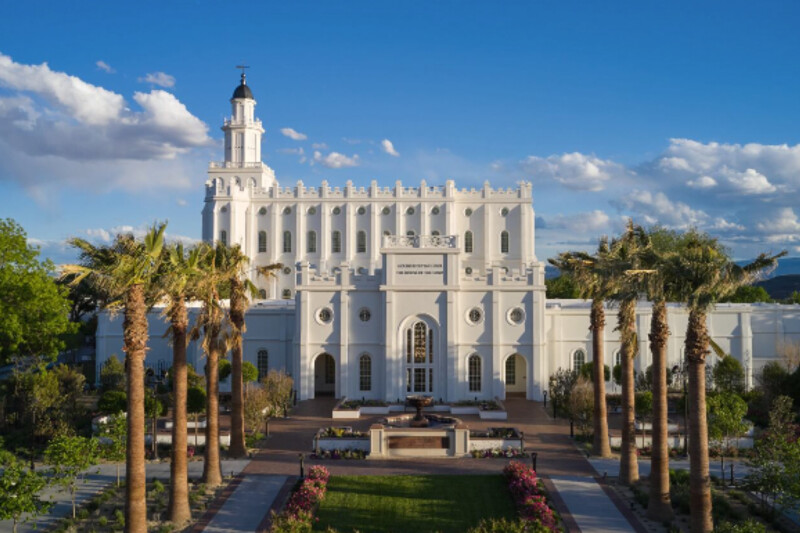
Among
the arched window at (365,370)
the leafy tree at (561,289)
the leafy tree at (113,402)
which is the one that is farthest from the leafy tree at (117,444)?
the leafy tree at (561,289)

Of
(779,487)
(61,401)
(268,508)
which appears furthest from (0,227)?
(779,487)

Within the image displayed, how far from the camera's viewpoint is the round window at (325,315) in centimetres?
3781

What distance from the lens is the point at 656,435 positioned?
63.6ft

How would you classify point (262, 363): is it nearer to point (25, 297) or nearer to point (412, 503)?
point (25, 297)

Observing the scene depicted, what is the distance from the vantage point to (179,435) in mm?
19578

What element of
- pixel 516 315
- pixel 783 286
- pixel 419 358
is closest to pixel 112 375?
pixel 419 358

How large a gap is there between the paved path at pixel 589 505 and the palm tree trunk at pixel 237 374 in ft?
36.1

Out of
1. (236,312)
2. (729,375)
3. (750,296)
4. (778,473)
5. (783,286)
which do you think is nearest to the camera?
(778,473)

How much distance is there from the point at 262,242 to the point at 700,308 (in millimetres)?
44033

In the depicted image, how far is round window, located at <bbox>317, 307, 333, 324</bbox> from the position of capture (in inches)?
1489

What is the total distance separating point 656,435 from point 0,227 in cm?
2457

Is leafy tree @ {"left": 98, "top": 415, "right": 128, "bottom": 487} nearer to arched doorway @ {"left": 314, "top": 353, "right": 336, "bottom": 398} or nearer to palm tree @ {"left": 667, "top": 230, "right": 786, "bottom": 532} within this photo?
palm tree @ {"left": 667, "top": 230, "right": 786, "bottom": 532}

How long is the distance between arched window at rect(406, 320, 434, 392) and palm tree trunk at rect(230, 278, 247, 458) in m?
12.1

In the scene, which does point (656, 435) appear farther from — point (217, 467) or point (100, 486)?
point (100, 486)
